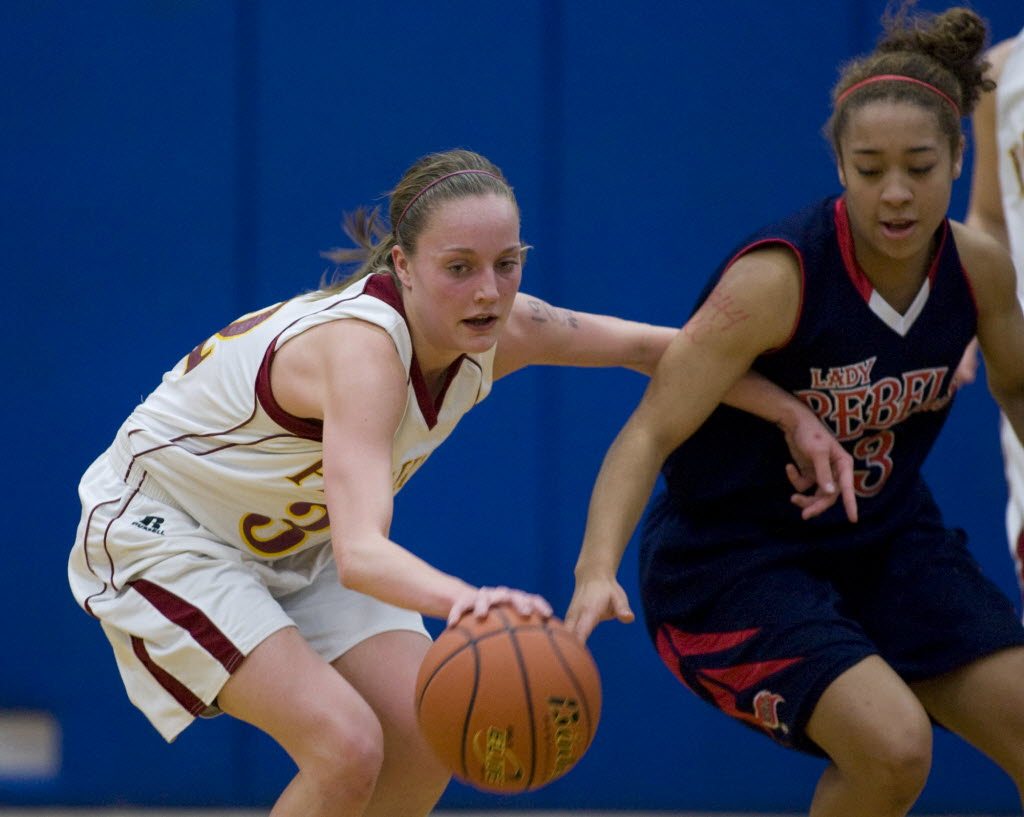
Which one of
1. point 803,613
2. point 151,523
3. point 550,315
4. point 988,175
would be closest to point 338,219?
point 550,315

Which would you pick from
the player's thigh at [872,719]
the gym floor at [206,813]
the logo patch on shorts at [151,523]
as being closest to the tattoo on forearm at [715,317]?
the player's thigh at [872,719]

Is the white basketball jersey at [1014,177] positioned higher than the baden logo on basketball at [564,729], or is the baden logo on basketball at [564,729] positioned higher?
the white basketball jersey at [1014,177]

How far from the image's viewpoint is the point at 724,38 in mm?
4980

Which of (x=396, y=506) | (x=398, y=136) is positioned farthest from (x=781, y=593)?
(x=398, y=136)

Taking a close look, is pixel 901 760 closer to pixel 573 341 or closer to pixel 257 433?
pixel 573 341

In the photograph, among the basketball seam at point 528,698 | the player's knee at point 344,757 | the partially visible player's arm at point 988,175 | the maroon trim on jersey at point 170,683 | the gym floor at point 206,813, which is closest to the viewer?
the basketball seam at point 528,698

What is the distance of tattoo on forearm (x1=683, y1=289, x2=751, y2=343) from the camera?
3.23 meters

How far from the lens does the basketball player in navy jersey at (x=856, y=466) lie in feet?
10.2

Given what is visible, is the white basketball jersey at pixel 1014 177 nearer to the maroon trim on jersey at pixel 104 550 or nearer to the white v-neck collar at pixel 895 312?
the white v-neck collar at pixel 895 312

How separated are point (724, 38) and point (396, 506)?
1898 mm

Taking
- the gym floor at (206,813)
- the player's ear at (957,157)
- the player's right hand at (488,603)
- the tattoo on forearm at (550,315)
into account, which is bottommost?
the gym floor at (206,813)

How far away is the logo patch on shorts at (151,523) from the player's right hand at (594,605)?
910 mm

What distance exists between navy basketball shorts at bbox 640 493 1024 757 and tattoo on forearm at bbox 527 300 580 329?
1.67ft

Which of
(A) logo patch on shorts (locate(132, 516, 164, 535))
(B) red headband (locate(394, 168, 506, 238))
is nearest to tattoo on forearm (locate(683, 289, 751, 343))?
(B) red headband (locate(394, 168, 506, 238))
